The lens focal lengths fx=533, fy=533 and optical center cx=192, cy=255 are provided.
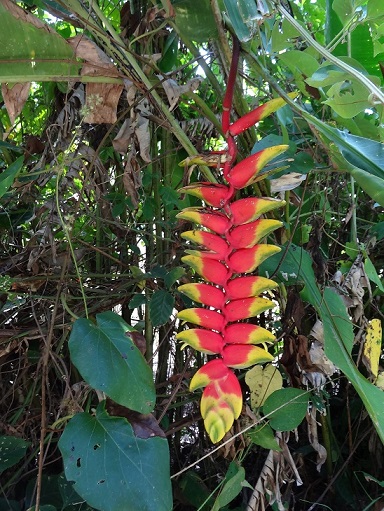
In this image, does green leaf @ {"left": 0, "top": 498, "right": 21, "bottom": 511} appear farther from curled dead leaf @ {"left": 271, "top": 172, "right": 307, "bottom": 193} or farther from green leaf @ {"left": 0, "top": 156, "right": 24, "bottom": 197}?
curled dead leaf @ {"left": 271, "top": 172, "right": 307, "bottom": 193}

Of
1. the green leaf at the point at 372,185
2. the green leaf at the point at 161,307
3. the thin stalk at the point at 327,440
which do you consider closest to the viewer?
the green leaf at the point at 372,185

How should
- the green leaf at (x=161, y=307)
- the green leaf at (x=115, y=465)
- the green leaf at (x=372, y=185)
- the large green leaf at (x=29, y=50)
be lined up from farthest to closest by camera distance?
the green leaf at (x=161, y=307) → the large green leaf at (x=29, y=50) → the green leaf at (x=115, y=465) → the green leaf at (x=372, y=185)

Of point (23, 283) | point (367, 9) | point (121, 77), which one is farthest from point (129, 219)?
point (367, 9)

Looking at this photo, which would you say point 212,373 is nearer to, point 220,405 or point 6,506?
point 220,405

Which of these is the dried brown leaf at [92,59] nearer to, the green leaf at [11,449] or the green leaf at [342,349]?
the green leaf at [342,349]

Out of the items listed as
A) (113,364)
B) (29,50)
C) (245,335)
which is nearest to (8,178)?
(29,50)

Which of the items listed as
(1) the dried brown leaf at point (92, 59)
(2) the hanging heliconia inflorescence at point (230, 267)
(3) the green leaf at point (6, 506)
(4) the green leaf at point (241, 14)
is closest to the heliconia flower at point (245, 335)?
(2) the hanging heliconia inflorescence at point (230, 267)

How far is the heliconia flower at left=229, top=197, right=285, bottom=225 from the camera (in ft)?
1.84

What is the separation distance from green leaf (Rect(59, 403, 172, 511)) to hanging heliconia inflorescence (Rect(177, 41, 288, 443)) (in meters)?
0.13

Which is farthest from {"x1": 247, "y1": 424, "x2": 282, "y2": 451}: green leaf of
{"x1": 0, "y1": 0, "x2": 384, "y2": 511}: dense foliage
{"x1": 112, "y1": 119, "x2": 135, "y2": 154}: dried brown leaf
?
{"x1": 112, "y1": 119, "x2": 135, "y2": 154}: dried brown leaf

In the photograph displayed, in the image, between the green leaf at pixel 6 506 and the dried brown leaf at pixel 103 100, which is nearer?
the dried brown leaf at pixel 103 100

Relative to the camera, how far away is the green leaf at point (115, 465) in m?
0.63

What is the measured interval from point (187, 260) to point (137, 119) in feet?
1.13

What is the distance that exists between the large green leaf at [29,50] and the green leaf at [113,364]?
36 cm
